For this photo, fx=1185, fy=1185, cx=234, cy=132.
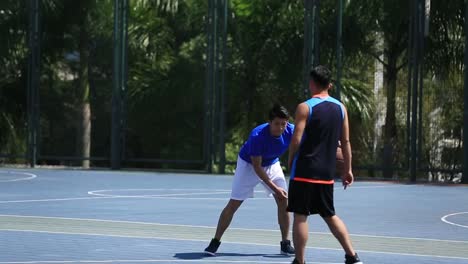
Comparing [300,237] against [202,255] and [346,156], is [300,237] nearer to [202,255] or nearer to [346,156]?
[346,156]

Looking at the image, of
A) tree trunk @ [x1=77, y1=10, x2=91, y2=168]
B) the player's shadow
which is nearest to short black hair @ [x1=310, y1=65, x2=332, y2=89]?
the player's shadow

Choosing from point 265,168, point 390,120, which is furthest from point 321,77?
point 390,120

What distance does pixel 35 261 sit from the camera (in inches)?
413

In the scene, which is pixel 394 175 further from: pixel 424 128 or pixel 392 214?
pixel 392 214

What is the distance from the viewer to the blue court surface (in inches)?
444

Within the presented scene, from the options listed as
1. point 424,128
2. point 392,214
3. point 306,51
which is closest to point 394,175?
point 424,128

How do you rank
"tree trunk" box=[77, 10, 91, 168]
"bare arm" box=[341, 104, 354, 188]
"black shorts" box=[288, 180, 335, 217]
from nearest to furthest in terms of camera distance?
"black shorts" box=[288, 180, 335, 217] < "bare arm" box=[341, 104, 354, 188] < "tree trunk" box=[77, 10, 91, 168]

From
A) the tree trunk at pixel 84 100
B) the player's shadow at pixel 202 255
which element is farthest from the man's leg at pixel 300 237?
the tree trunk at pixel 84 100

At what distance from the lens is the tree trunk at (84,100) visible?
99.6ft

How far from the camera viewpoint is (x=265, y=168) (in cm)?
1156

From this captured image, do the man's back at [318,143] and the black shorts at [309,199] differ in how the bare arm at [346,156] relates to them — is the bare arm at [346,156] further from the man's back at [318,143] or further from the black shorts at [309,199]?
the black shorts at [309,199]

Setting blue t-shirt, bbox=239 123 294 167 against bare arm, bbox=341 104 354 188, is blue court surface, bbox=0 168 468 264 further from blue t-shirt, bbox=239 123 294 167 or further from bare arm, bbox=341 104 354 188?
bare arm, bbox=341 104 354 188

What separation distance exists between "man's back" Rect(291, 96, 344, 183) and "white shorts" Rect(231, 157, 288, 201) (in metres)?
2.00

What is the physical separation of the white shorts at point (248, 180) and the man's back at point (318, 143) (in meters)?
2.00
